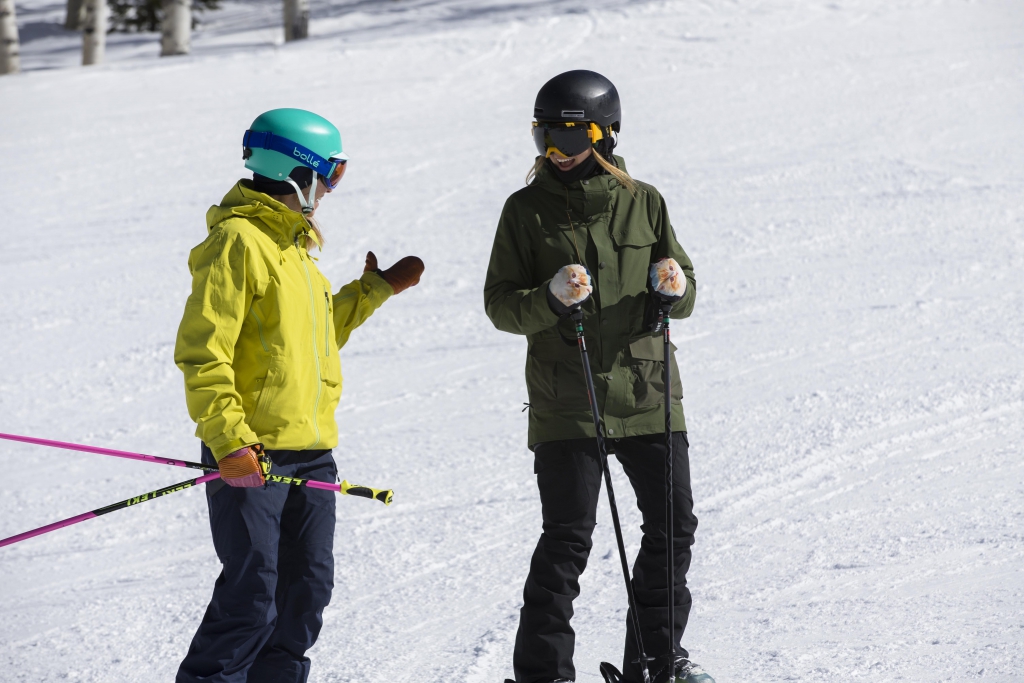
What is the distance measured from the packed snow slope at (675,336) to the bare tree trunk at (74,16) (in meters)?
10.4

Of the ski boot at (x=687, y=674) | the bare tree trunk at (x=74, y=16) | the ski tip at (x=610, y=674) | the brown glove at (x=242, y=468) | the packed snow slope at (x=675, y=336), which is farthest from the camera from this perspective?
the bare tree trunk at (x=74, y=16)

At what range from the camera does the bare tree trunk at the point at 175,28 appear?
1781 cm

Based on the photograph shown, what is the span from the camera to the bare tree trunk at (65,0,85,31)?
2483 cm

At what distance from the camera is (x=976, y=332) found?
652 cm

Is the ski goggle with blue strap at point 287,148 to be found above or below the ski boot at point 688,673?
above

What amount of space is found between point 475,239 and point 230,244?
20.7 ft

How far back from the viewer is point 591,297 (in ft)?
9.69

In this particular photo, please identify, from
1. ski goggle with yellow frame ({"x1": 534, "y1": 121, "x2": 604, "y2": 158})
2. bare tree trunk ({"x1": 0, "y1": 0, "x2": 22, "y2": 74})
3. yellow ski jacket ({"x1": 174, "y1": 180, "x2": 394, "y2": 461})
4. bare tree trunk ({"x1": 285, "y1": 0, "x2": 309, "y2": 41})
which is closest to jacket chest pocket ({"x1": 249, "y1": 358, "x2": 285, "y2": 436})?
yellow ski jacket ({"x1": 174, "y1": 180, "x2": 394, "y2": 461})

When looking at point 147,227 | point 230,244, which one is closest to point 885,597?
point 230,244

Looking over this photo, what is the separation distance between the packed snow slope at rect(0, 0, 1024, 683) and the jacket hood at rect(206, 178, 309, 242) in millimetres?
1540

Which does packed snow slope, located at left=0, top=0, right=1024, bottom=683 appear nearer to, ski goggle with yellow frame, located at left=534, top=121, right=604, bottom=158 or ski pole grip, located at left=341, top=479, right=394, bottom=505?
ski pole grip, located at left=341, top=479, right=394, bottom=505

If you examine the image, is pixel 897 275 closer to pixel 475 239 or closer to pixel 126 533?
pixel 475 239

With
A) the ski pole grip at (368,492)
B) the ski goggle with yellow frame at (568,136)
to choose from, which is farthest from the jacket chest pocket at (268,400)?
the ski goggle with yellow frame at (568,136)

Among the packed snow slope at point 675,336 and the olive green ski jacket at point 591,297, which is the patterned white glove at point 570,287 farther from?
the packed snow slope at point 675,336
